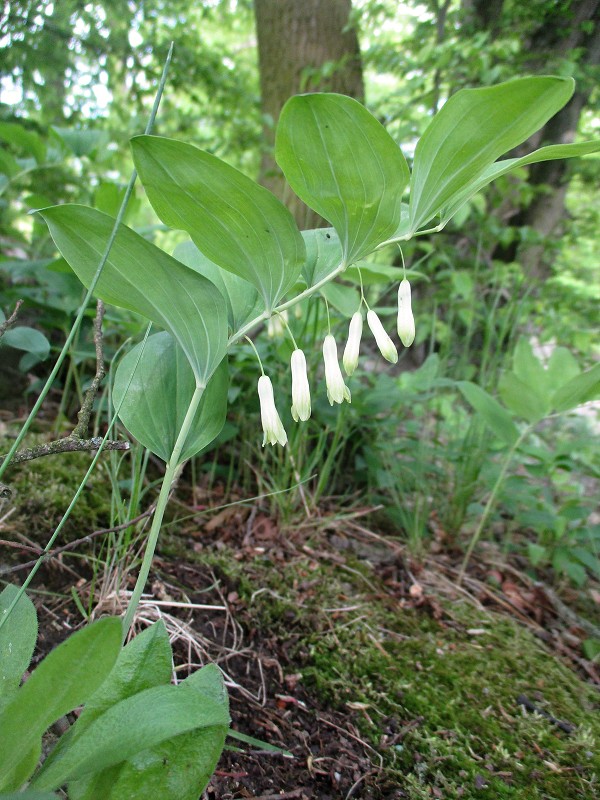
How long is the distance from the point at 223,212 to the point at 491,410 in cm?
143

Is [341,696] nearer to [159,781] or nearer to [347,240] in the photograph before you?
[159,781]

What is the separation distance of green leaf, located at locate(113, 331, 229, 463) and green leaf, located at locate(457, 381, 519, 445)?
1132 millimetres

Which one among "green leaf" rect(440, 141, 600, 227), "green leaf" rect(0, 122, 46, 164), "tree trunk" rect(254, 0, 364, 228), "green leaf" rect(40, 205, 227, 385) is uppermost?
"tree trunk" rect(254, 0, 364, 228)

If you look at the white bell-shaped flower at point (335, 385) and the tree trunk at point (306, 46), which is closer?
the white bell-shaped flower at point (335, 385)

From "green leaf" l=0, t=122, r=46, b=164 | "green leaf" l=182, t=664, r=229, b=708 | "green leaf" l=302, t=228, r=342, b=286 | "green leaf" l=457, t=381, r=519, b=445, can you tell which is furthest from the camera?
"green leaf" l=0, t=122, r=46, b=164

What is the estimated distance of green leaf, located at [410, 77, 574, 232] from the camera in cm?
76

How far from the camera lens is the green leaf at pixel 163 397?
103cm

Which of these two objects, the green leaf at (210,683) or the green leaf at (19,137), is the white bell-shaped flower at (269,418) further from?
the green leaf at (19,137)

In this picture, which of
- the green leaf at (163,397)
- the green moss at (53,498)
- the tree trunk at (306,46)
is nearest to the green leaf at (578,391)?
the green leaf at (163,397)

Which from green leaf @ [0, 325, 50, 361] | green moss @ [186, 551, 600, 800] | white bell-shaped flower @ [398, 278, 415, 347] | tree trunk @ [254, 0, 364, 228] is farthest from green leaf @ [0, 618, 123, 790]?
tree trunk @ [254, 0, 364, 228]

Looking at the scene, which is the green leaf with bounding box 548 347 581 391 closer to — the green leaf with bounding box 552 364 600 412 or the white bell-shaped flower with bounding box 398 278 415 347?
the green leaf with bounding box 552 364 600 412

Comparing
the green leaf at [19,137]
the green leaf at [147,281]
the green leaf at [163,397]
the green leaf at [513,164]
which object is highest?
the green leaf at [19,137]

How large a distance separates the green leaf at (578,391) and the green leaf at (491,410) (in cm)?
17

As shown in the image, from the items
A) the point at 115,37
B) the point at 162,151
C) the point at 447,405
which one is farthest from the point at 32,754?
the point at 115,37
